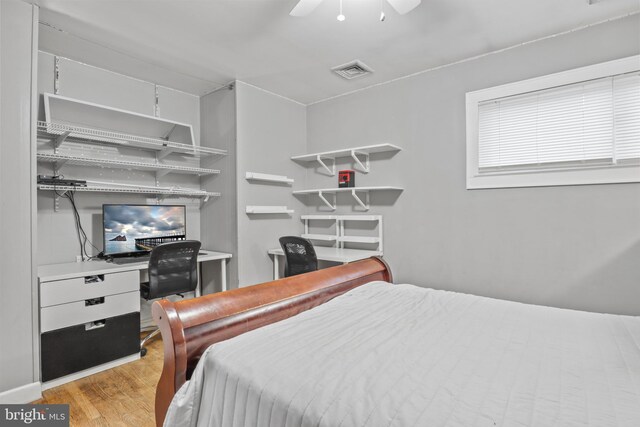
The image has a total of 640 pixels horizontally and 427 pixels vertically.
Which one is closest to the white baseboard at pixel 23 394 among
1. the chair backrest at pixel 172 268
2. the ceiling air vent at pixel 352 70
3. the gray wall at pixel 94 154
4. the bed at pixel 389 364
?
the chair backrest at pixel 172 268

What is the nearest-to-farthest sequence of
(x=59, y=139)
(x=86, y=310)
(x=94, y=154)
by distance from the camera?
(x=86, y=310) < (x=59, y=139) < (x=94, y=154)

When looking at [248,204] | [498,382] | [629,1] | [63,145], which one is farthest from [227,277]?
[629,1]

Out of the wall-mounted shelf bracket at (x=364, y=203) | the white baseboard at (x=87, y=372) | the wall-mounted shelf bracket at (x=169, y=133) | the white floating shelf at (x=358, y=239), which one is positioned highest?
the wall-mounted shelf bracket at (x=169, y=133)

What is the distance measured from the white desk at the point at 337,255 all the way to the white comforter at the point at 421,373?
1.49 metres

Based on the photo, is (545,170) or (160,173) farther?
(160,173)

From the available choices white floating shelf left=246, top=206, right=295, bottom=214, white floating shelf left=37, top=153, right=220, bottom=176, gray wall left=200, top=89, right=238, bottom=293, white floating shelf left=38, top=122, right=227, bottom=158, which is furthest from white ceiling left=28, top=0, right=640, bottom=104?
white floating shelf left=246, top=206, right=295, bottom=214

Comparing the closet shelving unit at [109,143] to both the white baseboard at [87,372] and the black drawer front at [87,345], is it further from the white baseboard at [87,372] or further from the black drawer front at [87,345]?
the white baseboard at [87,372]

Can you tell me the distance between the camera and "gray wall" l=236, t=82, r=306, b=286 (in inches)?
134

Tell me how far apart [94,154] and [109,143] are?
0.53 feet

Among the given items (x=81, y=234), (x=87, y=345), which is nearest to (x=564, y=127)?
(x=87, y=345)

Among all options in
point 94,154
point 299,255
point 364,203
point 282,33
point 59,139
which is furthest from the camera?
point 364,203

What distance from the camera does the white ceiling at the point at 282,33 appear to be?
2.16 metres

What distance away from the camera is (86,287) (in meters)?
2.36

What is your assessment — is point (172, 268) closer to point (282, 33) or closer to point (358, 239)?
point (358, 239)
